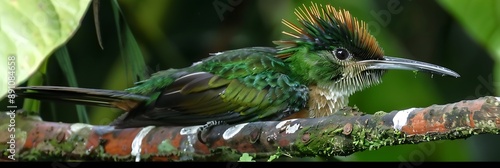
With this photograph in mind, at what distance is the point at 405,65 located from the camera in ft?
5.08

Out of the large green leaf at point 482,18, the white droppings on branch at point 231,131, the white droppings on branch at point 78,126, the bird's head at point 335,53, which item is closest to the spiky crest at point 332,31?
the bird's head at point 335,53

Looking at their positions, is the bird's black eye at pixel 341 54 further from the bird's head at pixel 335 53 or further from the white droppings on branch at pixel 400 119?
the white droppings on branch at pixel 400 119

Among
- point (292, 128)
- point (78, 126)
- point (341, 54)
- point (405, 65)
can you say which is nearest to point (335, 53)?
point (341, 54)

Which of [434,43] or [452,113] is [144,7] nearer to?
[434,43]

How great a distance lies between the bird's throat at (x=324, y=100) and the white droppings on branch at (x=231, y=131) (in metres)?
0.26

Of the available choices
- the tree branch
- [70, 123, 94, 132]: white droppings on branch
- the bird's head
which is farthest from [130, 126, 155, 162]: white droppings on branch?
the bird's head

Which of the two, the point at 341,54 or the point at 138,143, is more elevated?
the point at 341,54

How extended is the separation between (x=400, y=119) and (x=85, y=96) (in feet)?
2.22

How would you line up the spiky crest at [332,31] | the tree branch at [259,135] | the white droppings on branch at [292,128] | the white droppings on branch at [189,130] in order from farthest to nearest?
the spiky crest at [332,31], the white droppings on branch at [189,130], the white droppings on branch at [292,128], the tree branch at [259,135]

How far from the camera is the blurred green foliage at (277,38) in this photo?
1.67 metres

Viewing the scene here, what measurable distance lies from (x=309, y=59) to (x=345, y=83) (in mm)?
88

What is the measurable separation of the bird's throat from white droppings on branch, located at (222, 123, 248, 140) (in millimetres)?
265

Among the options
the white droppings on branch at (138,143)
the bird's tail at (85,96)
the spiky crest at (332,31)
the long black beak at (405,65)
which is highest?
the spiky crest at (332,31)

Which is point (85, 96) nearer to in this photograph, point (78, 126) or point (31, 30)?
point (78, 126)
